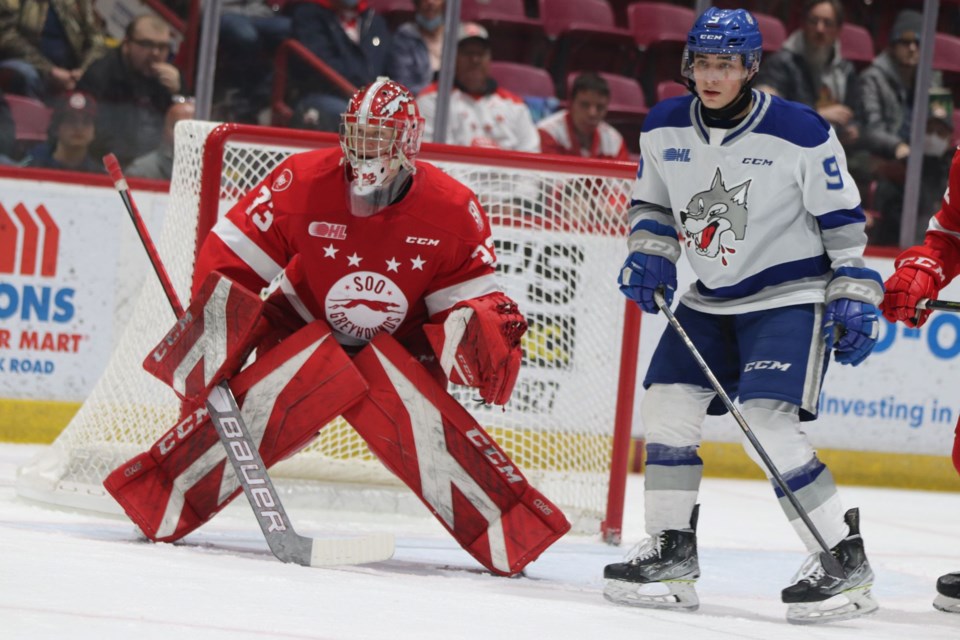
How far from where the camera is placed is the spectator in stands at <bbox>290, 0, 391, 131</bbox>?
5.11 m

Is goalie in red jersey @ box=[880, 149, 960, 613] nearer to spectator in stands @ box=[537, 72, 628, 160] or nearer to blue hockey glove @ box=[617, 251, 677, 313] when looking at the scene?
blue hockey glove @ box=[617, 251, 677, 313]

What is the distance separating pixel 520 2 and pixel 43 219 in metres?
1.94

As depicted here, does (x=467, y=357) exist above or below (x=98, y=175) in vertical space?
below

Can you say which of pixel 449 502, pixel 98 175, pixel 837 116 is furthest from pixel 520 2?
pixel 449 502

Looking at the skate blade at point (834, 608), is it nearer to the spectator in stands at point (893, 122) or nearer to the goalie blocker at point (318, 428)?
the goalie blocker at point (318, 428)

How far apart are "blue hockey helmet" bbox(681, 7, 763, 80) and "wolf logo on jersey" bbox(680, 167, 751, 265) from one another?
21 cm

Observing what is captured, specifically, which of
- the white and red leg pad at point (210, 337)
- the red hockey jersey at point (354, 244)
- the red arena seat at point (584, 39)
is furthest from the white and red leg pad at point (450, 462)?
the red arena seat at point (584, 39)

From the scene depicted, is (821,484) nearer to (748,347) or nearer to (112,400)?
(748,347)

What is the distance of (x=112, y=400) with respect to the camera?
3.54m

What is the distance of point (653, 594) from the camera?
2703 millimetres

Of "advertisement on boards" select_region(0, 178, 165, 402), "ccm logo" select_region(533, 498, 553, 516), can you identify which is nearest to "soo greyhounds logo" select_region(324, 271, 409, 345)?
"ccm logo" select_region(533, 498, 553, 516)

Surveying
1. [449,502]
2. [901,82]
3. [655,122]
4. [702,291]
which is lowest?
[449,502]

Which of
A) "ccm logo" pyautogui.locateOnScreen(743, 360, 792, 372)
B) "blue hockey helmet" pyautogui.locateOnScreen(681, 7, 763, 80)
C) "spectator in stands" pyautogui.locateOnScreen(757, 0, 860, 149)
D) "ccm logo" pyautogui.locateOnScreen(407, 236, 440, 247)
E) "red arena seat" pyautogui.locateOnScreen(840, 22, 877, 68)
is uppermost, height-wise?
"red arena seat" pyautogui.locateOnScreen(840, 22, 877, 68)

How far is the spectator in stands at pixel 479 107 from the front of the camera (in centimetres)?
521
